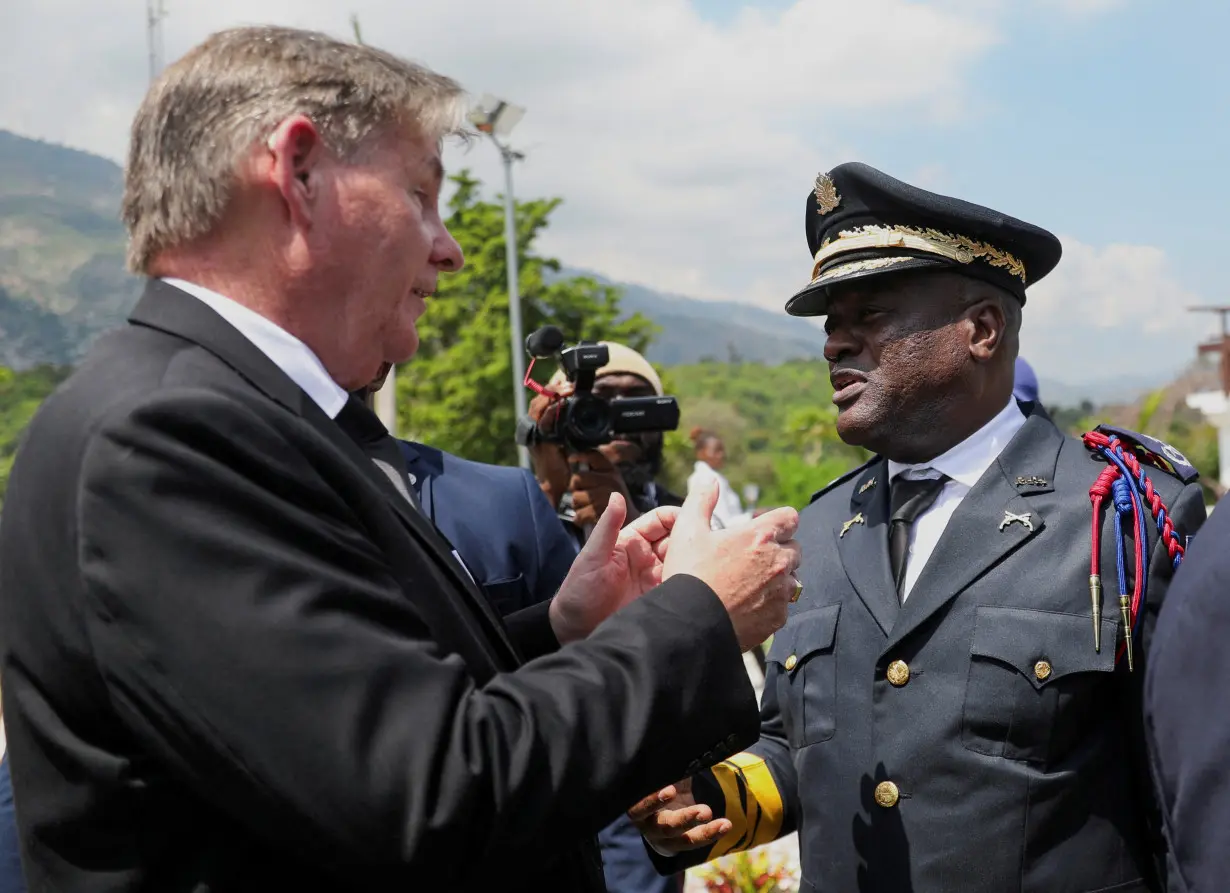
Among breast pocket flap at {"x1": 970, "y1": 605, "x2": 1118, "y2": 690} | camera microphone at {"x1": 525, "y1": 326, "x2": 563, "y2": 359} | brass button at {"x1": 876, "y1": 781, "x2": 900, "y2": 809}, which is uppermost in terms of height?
camera microphone at {"x1": 525, "y1": 326, "x2": 563, "y2": 359}

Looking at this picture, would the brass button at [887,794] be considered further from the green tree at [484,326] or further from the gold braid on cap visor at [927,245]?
the green tree at [484,326]

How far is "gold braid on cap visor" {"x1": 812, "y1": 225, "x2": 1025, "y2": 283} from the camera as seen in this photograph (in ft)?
8.84

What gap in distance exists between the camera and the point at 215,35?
1.64m

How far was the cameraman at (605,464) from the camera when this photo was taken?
13.4 feet

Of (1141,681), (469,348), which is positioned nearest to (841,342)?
(1141,681)

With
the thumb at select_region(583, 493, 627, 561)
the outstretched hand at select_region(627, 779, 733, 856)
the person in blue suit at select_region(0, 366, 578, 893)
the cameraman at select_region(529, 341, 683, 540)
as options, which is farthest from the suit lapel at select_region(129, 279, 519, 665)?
the cameraman at select_region(529, 341, 683, 540)

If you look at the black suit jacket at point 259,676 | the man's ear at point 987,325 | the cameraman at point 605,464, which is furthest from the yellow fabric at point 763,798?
the cameraman at point 605,464

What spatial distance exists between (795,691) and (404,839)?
5.17 ft

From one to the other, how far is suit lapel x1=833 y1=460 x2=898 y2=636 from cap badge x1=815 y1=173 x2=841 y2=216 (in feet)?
1.97

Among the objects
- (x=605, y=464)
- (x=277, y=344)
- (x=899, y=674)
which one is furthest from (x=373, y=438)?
(x=605, y=464)

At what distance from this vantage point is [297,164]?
1.54m

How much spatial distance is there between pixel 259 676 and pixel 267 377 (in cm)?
40

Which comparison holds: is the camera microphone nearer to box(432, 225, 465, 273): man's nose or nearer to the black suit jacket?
box(432, 225, 465, 273): man's nose

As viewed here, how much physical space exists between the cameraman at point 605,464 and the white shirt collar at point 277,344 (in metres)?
2.44
